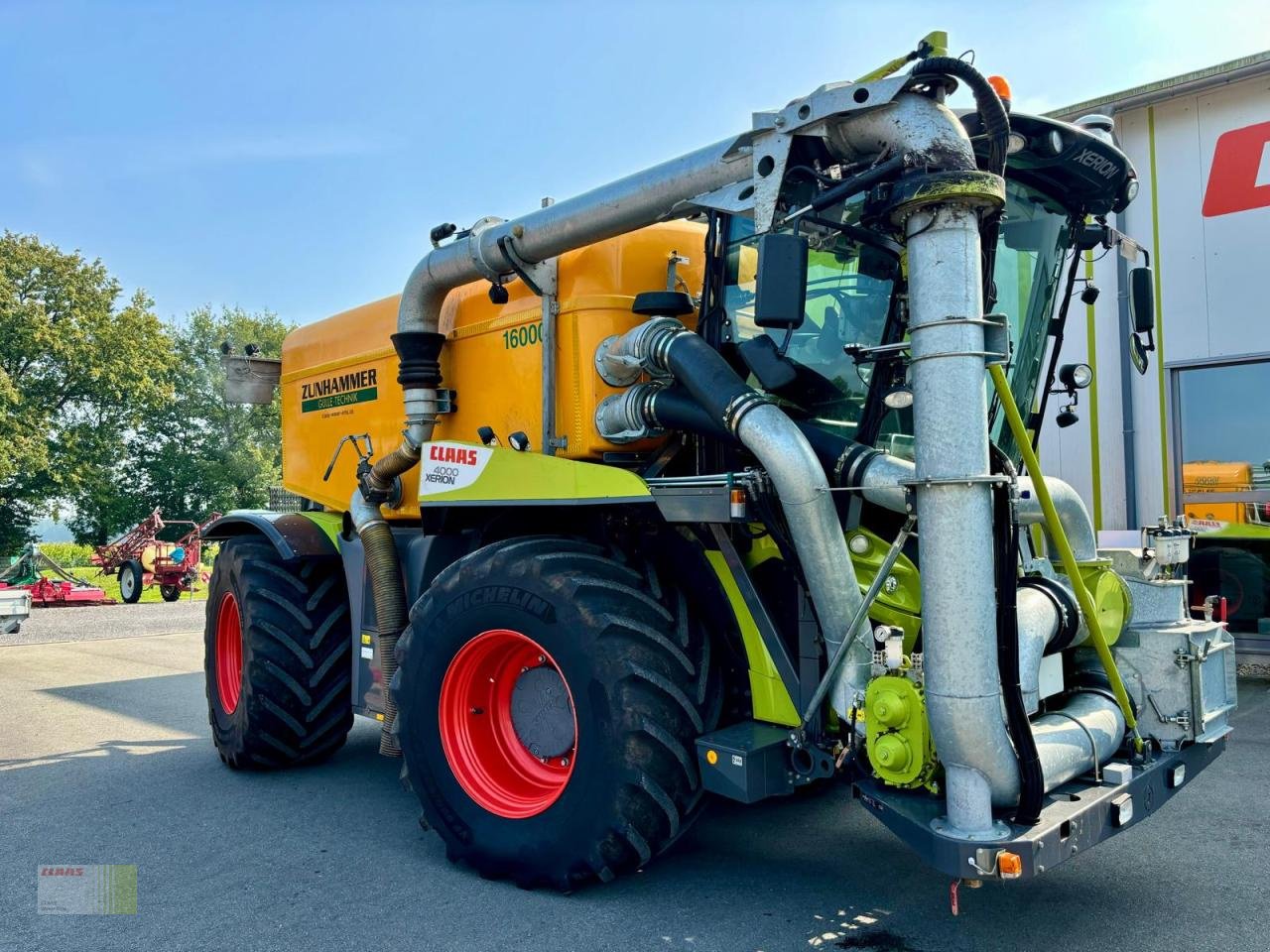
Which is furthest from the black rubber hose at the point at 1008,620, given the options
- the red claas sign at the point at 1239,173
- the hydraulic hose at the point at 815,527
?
the red claas sign at the point at 1239,173

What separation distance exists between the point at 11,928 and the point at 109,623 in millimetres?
→ 13995

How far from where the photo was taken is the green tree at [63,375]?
3928cm

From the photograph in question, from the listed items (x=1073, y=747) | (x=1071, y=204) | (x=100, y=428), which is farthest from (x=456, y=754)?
(x=100, y=428)

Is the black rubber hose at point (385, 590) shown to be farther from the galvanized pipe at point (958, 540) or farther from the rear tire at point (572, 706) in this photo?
the galvanized pipe at point (958, 540)

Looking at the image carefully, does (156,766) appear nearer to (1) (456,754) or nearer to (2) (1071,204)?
(1) (456,754)

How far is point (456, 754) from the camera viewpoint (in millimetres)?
4305

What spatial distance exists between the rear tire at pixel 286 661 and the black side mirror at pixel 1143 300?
15.2 feet

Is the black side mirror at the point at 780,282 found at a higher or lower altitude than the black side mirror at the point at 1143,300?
lower

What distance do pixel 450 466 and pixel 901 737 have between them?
242cm

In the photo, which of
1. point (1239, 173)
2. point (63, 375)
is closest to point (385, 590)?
point (1239, 173)

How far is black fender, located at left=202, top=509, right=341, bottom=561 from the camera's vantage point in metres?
5.94

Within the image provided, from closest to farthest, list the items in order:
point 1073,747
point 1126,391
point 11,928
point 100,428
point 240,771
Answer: point 1073,747
point 11,928
point 240,771
point 1126,391
point 100,428

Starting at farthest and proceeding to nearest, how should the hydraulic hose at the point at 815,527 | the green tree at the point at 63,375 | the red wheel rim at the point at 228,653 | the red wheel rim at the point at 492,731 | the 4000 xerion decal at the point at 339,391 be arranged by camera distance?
the green tree at the point at 63,375 < the red wheel rim at the point at 228,653 < the 4000 xerion decal at the point at 339,391 < the red wheel rim at the point at 492,731 < the hydraulic hose at the point at 815,527

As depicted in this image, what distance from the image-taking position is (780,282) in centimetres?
304
